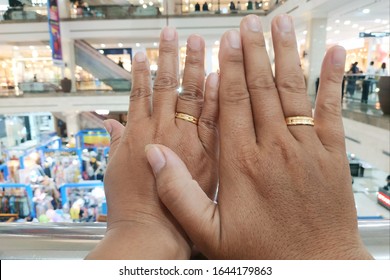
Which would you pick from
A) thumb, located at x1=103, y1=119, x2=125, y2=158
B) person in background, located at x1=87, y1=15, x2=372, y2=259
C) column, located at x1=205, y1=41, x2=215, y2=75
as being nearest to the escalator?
column, located at x1=205, y1=41, x2=215, y2=75

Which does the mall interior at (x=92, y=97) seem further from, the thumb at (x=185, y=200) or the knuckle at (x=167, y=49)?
the thumb at (x=185, y=200)

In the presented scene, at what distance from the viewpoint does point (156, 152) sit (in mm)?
544

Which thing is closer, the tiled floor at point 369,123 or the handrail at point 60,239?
the handrail at point 60,239

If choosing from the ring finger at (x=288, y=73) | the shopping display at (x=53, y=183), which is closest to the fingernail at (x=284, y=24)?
the ring finger at (x=288, y=73)

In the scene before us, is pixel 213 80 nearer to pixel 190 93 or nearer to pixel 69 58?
pixel 190 93

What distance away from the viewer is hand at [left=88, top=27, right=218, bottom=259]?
0.54 meters

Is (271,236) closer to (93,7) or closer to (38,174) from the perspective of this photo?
(38,174)

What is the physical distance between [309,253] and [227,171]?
184mm

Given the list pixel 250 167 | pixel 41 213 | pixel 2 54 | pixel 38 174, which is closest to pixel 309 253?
pixel 250 167

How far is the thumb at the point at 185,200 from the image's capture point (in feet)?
1.68

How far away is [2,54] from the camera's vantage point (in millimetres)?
1244

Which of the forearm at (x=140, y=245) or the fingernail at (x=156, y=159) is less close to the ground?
the fingernail at (x=156, y=159)

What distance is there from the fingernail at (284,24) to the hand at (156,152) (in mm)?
155

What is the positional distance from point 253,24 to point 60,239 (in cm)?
61
